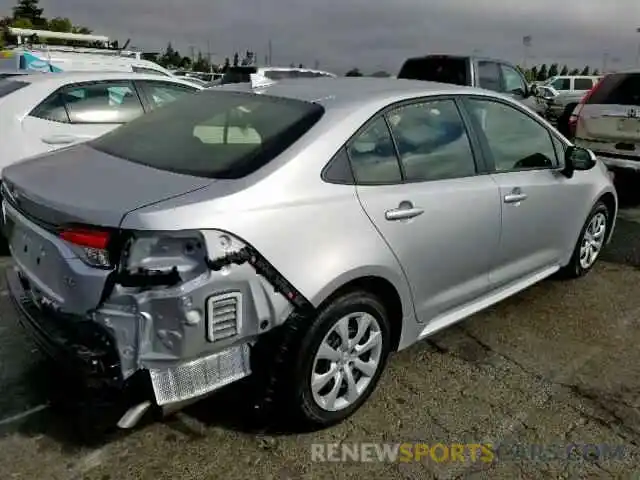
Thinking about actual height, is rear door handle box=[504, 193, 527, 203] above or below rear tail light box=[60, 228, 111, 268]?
below

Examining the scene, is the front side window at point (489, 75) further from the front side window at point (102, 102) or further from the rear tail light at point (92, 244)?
the rear tail light at point (92, 244)

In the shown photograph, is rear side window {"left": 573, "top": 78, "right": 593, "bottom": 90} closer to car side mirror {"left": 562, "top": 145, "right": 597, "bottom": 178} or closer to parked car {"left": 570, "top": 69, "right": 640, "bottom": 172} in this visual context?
parked car {"left": 570, "top": 69, "right": 640, "bottom": 172}

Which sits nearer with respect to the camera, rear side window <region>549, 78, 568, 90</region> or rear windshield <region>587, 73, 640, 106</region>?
rear windshield <region>587, 73, 640, 106</region>

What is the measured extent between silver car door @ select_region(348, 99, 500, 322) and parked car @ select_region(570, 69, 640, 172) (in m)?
4.22

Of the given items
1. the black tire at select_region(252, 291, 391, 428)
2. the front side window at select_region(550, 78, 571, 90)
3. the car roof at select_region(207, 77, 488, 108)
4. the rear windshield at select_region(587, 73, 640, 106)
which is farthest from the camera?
the front side window at select_region(550, 78, 571, 90)

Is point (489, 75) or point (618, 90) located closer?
point (618, 90)

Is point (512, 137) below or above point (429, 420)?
above

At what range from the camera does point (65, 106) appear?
A: 532cm

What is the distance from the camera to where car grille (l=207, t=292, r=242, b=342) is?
2.17 m

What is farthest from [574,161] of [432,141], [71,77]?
[71,77]

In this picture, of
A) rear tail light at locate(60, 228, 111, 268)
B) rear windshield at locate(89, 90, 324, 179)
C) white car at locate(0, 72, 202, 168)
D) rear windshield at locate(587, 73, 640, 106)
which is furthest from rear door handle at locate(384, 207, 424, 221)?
rear windshield at locate(587, 73, 640, 106)

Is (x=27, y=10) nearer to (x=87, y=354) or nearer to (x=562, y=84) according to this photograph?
(x=562, y=84)

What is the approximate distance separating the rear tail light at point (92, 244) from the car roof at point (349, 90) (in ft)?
4.07

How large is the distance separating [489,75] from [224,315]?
10.1 metres
